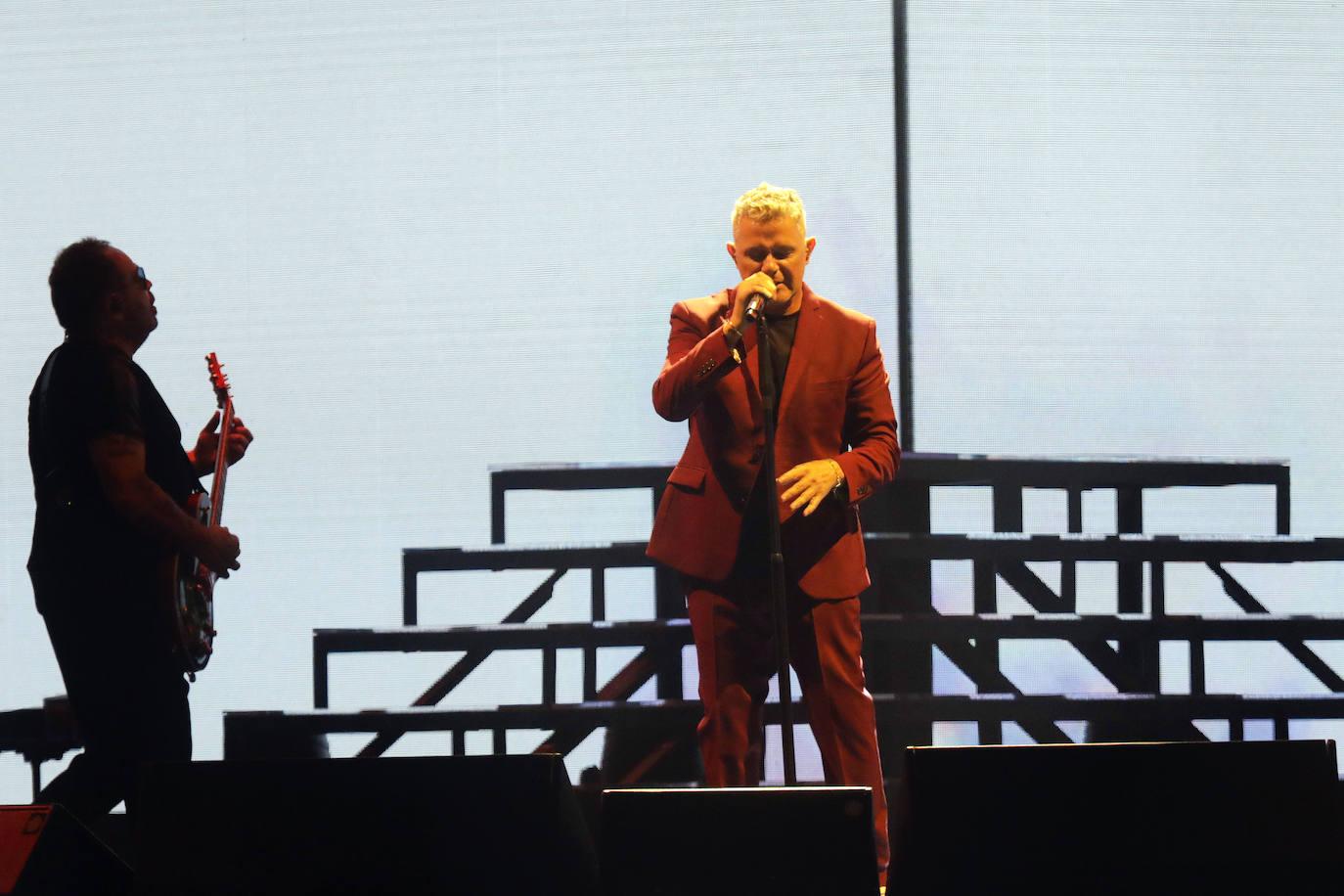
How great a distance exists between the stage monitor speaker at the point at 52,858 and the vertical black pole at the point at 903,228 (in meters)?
2.22

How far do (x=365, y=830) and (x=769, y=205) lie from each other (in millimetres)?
1507

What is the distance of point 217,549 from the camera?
241cm

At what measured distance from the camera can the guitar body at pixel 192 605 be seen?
91.4 inches

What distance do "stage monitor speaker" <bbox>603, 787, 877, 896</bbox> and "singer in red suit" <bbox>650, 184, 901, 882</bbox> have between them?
1.04 metres

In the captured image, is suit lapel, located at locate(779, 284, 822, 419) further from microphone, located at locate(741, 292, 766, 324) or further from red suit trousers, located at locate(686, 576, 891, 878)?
red suit trousers, located at locate(686, 576, 891, 878)

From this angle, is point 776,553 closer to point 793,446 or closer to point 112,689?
point 793,446

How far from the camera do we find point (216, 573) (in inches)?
101

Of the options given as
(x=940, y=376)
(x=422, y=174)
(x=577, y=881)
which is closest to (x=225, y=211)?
(x=422, y=174)

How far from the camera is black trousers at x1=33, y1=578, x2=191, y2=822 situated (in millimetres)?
2213

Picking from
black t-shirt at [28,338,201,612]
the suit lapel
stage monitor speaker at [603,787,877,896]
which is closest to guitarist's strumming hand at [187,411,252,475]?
black t-shirt at [28,338,201,612]

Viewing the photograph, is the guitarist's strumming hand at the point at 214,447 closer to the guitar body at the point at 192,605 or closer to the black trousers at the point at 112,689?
the guitar body at the point at 192,605

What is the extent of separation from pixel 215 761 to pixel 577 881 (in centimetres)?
49

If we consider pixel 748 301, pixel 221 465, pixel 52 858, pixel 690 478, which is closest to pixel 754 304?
pixel 748 301

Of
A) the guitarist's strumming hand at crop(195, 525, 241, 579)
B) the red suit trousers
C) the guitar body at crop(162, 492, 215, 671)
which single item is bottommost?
the red suit trousers
